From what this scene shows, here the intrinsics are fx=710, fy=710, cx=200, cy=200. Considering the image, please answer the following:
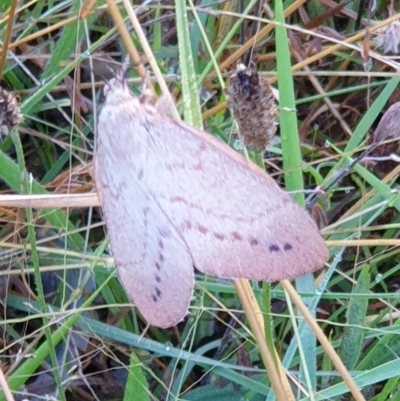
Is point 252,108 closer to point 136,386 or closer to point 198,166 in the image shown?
point 198,166

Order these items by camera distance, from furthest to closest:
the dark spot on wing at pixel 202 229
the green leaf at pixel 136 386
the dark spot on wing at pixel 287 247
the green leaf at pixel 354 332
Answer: the green leaf at pixel 354 332, the green leaf at pixel 136 386, the dark spot on wing at pixel 202 229, the dark spot on wing at pixel 287 247

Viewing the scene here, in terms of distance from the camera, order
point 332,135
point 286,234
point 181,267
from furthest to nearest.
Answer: point 332,135
point 181,267
point 286,234

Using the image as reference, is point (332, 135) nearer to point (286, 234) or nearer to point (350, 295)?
point (350, 295)

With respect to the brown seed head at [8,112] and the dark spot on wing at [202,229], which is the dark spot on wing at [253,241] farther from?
the brown seed head at [8,112]

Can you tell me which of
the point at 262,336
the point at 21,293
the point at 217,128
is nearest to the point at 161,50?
the point at 217,128

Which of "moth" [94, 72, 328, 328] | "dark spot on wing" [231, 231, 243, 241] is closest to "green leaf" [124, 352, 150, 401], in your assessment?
"moth" [94, 72, 328, 328]

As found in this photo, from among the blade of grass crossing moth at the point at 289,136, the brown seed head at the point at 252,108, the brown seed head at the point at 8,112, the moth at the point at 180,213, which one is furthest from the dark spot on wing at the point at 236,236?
the brown seed head at the point at 8,112
